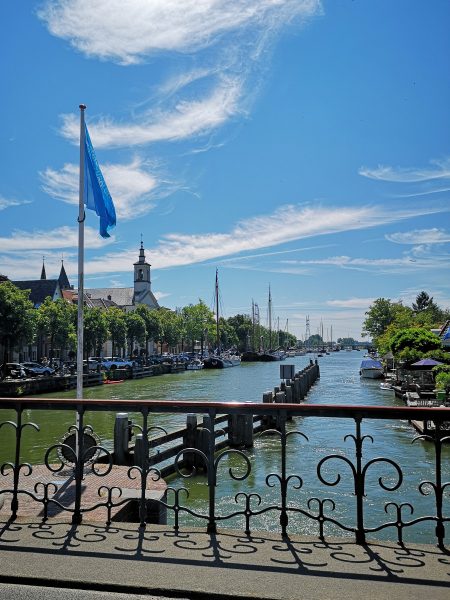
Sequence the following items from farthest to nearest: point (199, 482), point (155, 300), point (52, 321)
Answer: point (155, 300) < point (52, 321) < point (199, 482)

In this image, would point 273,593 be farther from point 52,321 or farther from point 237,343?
point 237,343

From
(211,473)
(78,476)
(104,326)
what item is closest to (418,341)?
(104,326)

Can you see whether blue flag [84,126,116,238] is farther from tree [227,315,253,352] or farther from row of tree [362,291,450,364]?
tree [227,315,253,352]

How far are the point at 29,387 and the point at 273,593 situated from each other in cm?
4024

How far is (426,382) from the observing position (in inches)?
1388

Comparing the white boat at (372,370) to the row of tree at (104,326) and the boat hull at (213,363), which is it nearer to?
the row of tree at (104,326)

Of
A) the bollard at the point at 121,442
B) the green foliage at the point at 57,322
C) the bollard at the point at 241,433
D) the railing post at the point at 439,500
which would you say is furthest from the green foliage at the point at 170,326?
the railing post at the point at 439,500

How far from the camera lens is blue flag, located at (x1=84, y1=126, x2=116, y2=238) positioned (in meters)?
11.0

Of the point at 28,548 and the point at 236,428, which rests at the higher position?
the point at 28,548

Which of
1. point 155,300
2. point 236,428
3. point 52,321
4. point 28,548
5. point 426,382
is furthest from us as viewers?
point 155,300

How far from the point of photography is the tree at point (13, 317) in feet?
136

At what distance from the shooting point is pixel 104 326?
60469mm

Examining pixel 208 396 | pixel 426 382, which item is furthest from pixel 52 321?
pixel 426 382

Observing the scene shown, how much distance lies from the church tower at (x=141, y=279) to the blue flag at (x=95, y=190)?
376ft
